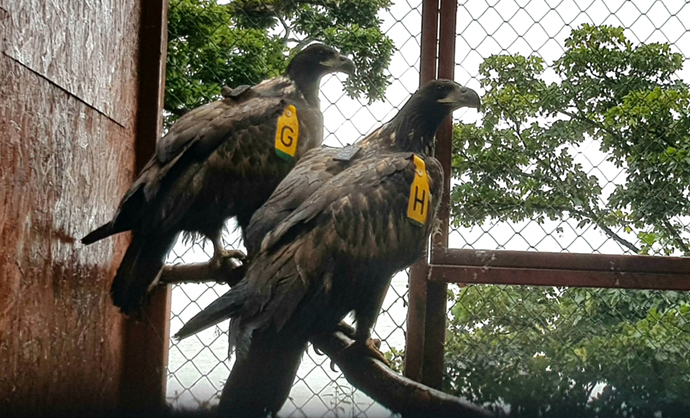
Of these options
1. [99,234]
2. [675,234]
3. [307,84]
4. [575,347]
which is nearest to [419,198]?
[307,84]

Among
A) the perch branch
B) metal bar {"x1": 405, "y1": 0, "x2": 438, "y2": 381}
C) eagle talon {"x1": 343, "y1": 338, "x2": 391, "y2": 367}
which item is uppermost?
metal bar {"x1": 405, "y1": 0, "x2": 438, "y2": 381}

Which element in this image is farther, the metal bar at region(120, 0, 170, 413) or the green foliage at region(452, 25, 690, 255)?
the green foliage at region(452, 25, 690, 255)

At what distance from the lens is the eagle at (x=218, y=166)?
4.47ft

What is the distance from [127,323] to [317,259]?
56 centimetres

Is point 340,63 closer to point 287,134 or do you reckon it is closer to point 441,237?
point 287,134

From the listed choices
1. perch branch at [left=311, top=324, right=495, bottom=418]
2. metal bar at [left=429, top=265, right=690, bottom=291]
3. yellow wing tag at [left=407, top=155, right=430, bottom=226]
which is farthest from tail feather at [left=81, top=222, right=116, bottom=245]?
metal bar at [left=429, top=265, right=690, bottom=291]

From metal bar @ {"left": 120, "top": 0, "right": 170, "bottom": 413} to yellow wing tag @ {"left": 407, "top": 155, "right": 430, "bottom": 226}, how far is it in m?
0.62

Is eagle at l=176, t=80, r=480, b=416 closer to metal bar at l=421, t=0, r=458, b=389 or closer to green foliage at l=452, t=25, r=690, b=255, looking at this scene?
metal bar at l=421, t=0, r=458, b=389

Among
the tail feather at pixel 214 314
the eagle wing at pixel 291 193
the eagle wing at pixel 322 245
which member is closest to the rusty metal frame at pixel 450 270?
the eagle wing at pixel 322 245

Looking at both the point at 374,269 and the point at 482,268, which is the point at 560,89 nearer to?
the point at 482,268

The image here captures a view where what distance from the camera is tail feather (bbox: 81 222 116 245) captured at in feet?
4.25

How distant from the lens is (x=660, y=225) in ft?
6.20

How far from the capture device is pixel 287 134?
1502 mm

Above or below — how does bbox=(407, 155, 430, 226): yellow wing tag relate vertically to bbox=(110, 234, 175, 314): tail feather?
above
